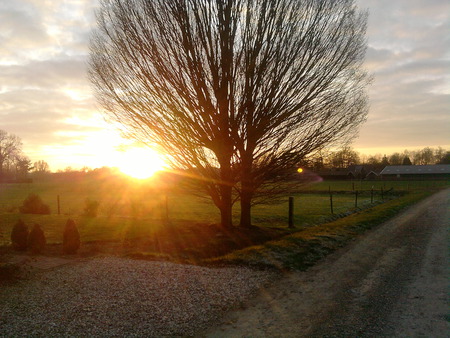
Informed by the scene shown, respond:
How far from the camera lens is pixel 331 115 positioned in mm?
12953

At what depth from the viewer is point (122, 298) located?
6.49 m

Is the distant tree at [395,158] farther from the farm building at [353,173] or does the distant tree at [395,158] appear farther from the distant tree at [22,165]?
the distant tree at [22,165]

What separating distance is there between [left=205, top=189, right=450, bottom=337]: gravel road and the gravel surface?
1.72 feet

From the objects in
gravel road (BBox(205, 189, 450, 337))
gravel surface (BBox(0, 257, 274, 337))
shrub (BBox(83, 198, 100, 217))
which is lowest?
gravel road (BBox(205, 189, 450, 337))

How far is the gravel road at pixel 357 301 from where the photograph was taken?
209 inches

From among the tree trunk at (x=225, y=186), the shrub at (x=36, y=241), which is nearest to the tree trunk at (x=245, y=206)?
the tree trunk at (x=225, y=186)

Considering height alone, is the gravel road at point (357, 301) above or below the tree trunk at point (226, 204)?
below

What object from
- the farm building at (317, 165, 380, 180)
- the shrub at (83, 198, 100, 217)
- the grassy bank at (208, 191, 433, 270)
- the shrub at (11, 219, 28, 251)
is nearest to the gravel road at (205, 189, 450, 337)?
the grassy bank at (208, 191, 433, 270)

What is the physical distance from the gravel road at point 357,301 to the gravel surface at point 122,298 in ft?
1.72

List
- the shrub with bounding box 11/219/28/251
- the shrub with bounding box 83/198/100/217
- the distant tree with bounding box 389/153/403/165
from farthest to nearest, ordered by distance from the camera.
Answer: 1. the distant tree with bounding box 389/153/403/165
2. the shrub with bounding box 83/198/100/217
3. the shrub with bounding box 11/219/28/251

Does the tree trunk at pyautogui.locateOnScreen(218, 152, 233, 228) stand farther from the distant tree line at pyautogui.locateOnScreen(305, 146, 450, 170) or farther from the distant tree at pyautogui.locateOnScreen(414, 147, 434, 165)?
the distant tree at pyautogui.locateOnScreen(414, 147, 434, 165)

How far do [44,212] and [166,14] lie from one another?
16.2 m

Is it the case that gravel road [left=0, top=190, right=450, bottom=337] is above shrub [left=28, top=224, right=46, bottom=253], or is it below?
below

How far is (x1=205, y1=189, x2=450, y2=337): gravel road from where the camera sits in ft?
17.4
